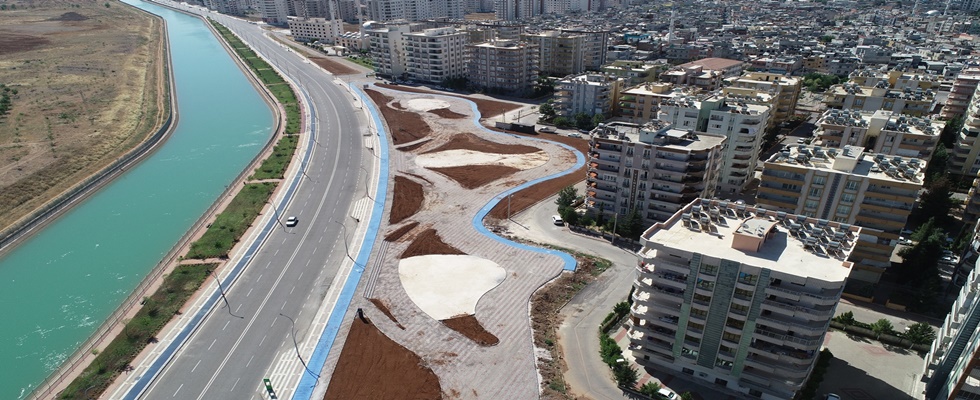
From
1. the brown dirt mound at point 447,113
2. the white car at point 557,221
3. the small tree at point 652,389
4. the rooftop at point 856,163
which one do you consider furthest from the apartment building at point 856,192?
the brown dirt mound at point 447,113

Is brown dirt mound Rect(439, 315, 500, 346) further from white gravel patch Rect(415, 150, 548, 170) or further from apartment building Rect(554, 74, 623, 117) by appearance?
apartment building Rect(554, 74, 623, 117)

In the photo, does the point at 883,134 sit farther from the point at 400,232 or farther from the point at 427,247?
the point at 400,232

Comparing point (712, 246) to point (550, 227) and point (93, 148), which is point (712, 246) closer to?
point (550, 227)

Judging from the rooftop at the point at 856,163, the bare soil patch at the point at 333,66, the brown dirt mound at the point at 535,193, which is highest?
the rooftop at the point at 856,163

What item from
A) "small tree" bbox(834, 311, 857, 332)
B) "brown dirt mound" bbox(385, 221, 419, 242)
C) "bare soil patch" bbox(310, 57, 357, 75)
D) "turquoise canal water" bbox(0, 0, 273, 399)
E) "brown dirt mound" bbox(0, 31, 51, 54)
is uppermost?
"brown dirt mound" bbox(0, 31, 51, 54)

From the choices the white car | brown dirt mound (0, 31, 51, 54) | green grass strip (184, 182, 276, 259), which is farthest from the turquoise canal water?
brown dirt mound (0, 31, 51, 54)

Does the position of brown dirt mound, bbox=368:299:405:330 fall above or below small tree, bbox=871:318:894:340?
below

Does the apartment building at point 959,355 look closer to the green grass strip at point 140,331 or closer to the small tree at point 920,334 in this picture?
the small tree at point 920,334
